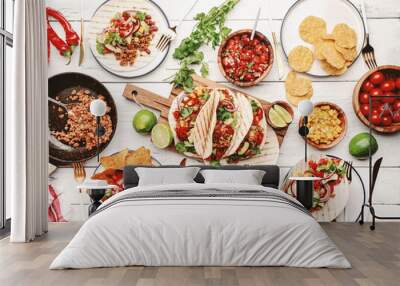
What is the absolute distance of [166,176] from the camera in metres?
6.36

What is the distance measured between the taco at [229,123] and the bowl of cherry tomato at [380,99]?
1.35 metres

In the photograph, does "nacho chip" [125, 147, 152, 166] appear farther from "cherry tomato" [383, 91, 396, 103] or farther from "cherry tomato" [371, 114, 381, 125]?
"cherry tomato" [383, 91, 396, 103]

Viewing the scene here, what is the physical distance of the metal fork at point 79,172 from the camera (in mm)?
7008

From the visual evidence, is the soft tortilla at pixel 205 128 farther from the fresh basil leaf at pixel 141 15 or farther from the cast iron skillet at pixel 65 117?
the fresh basil leaf at pixel 141 15

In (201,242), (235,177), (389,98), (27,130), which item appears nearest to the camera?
(201,242)

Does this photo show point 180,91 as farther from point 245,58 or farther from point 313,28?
point 313,28

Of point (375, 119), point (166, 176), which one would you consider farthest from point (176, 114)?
point (375, 119)

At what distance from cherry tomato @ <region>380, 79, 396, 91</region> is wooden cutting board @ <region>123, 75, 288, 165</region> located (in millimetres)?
1301

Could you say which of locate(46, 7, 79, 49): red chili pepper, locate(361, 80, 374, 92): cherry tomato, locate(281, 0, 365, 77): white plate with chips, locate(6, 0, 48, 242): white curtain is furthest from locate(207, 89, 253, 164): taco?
locate(6, 0, 48, 242): white curtain

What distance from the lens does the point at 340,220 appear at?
6922mm

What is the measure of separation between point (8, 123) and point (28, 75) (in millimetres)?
1038

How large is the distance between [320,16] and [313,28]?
19cm

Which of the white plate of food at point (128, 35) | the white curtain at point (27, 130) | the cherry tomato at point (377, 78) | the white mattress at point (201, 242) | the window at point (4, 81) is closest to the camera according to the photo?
the white mattress at point (201, 242)

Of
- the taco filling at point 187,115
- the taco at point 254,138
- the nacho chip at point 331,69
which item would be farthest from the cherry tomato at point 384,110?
the taco filling at point 187,115
